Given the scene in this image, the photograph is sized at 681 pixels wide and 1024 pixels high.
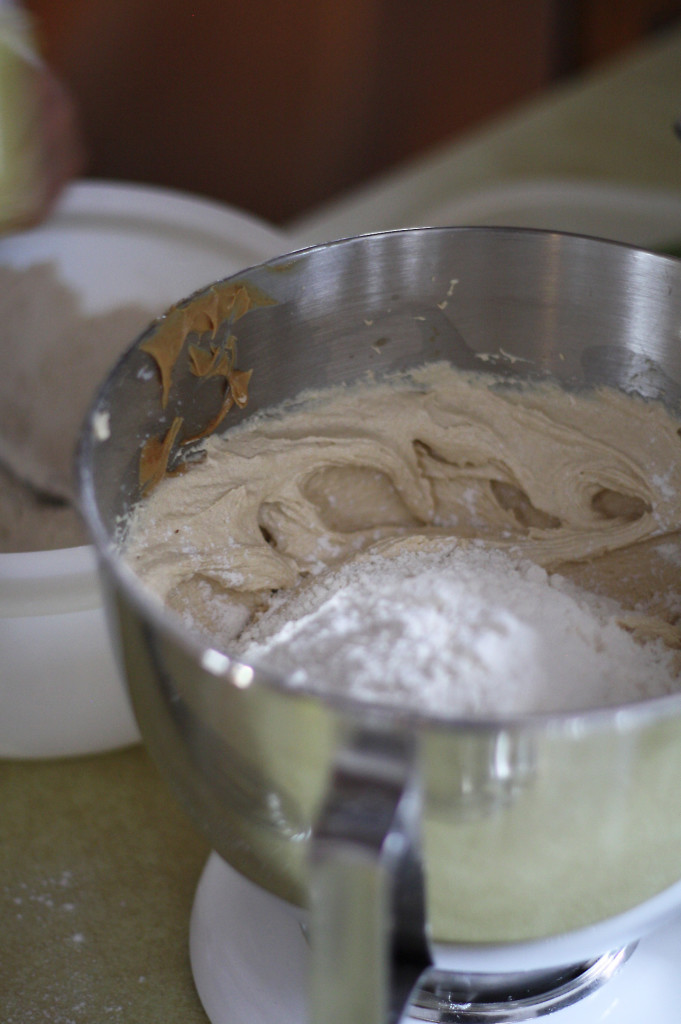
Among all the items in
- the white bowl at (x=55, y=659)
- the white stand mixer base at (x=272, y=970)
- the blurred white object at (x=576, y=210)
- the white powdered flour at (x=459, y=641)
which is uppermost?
the blurred white object at (x=576, y=210)

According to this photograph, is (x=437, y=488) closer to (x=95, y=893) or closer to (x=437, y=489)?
(x=437, y=489)

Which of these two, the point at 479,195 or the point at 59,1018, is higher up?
the point at 479,195

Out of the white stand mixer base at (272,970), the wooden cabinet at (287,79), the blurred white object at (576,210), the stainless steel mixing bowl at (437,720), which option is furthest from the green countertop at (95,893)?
the wooden cabinet at (287,79)

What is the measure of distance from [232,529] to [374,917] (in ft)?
0.85

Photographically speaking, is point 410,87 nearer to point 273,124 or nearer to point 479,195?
point 273,124

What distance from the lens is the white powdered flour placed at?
1.31 feet

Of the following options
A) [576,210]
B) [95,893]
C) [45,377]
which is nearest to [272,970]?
[95,893]

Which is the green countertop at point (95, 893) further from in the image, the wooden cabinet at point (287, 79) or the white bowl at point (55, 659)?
the wooden cabinet at point (287, 79)

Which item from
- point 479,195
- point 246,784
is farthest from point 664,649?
point 479,195

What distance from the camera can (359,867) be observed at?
0.27 metres

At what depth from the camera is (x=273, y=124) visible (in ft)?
4.46

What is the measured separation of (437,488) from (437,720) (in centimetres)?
29

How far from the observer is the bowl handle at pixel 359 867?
269mm

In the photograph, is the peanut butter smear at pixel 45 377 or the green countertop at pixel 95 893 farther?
the peanut butter smear at pixel 45 377
